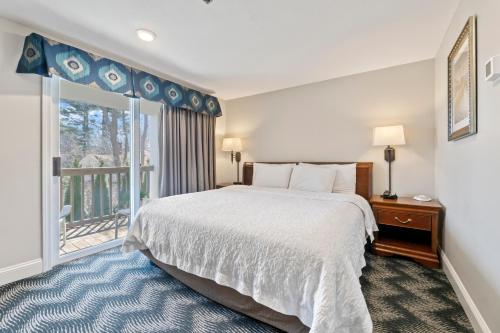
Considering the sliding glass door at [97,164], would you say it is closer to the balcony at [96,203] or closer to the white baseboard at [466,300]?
the balcony at [96,203]

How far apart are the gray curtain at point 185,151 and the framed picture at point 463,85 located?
3120mm

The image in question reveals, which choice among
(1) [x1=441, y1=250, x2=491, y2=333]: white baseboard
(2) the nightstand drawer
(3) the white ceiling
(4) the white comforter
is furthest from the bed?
(3) the white ceiling

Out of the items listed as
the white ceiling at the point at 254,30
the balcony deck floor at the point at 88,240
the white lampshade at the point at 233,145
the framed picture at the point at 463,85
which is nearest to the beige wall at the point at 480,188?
the framed picture at the point at 463,85

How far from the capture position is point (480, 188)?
4.49 ft

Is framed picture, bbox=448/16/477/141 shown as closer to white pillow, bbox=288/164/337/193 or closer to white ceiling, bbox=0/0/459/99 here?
white ceiling, bbox=0/0/459/99

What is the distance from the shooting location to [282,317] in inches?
53.1

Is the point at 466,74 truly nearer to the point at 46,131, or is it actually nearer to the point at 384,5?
the point at 384,5

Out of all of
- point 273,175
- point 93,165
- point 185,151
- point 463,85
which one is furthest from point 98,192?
point 463,85

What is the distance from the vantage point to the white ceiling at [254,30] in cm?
173

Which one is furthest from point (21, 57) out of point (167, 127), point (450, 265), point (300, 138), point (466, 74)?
point (450, 265)

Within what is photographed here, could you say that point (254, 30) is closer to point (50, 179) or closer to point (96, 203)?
point (50, 179)

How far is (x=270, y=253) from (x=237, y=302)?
547 millimetres

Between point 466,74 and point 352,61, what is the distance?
1.28 m

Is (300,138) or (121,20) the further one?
(300,138)
